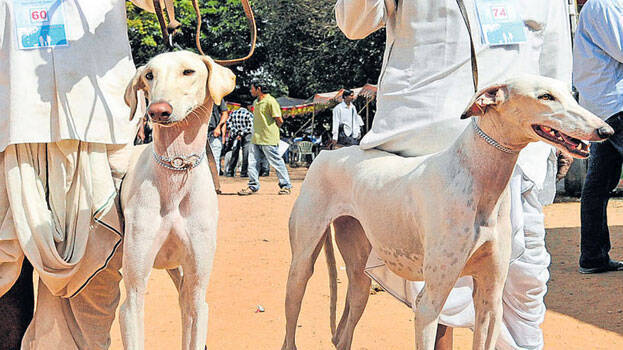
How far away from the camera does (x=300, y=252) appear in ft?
13.6

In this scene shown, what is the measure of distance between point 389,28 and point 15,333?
8.40 ft

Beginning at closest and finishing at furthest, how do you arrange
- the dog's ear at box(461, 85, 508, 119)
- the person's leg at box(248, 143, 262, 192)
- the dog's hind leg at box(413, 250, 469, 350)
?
1. the dog's ear at box(461, 85, 508, 119)
2. the dog's hind leg at box(413, 250, 469, 350)
3. the person's leg at box(248, 143, 262, 192)

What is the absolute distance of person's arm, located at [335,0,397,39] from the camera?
3742 millimetres

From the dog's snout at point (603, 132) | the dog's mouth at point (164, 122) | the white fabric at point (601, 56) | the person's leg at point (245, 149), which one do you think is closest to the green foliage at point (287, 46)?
the person's leg at point (245, 149)

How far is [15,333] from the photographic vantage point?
4102 millimetres

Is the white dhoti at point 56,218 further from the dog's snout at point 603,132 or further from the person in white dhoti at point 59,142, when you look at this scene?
the dog's snout at point 603,132

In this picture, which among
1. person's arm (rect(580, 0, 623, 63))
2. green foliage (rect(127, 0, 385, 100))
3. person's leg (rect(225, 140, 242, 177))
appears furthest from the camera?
green foliage (rect(127, 0, 385, 100))

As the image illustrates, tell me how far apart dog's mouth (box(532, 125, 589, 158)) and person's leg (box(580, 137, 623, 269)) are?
4.36 m

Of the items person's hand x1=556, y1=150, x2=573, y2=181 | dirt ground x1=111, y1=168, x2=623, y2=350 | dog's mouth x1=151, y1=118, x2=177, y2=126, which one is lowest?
dirt ground x1=111, y1=168, x2=623, y2=350

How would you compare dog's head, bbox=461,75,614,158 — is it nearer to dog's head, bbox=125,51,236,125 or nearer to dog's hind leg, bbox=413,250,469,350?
dog's hind leg, bbox=413,250,469,350

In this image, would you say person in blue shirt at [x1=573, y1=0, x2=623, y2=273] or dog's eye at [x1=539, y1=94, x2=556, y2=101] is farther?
person in blue shirt at [x1=573, y1=0, x2=623, y2=273]

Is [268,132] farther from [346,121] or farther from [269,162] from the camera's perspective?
[346,121]

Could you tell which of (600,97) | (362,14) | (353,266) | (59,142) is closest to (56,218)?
(59,142)

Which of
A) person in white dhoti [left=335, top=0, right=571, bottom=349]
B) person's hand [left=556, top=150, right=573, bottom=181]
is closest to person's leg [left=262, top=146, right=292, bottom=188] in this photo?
person's hand [left=556, top=150, right=573, bottom=181]
